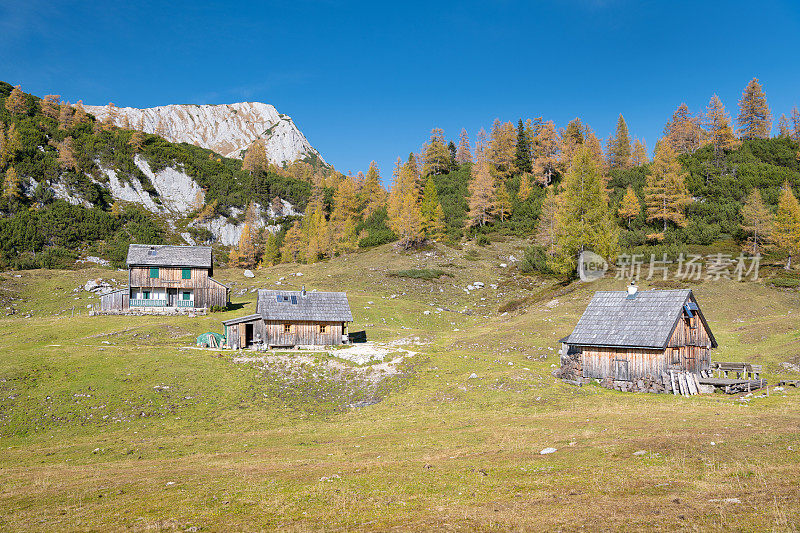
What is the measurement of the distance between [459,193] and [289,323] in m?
80.8

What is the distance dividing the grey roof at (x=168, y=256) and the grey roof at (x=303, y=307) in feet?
75.7

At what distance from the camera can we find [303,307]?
1874 inches

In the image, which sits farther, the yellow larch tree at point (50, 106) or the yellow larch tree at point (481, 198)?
the yellow larch tree at point (50, 106)

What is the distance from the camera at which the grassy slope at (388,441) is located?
12.5m

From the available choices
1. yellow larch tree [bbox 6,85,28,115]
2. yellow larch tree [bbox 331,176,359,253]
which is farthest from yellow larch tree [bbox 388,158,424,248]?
yellow larch tree [bbox 6,85,28,115]

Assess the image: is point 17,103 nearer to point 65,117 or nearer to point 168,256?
point 65,117

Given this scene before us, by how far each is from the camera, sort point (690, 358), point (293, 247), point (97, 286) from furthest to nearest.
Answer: point (293, 247)
point (97, 286)
point (690, 358)

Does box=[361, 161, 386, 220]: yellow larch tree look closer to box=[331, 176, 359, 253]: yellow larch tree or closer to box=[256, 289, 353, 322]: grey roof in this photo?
box=[331, 176, 359, 253]: yellow larch tree

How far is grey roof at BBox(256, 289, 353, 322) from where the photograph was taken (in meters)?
46.2

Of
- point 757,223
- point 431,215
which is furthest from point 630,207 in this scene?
point 431,215

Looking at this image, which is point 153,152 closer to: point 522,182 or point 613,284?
point 522,182

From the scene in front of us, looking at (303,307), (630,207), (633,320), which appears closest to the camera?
(633,320)

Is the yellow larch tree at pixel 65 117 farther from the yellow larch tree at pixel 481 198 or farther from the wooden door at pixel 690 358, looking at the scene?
the wooden door at pixel 690 358

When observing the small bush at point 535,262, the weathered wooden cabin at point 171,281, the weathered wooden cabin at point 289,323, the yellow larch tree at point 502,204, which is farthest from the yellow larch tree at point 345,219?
the weathered wooden cabin at point 289,323
